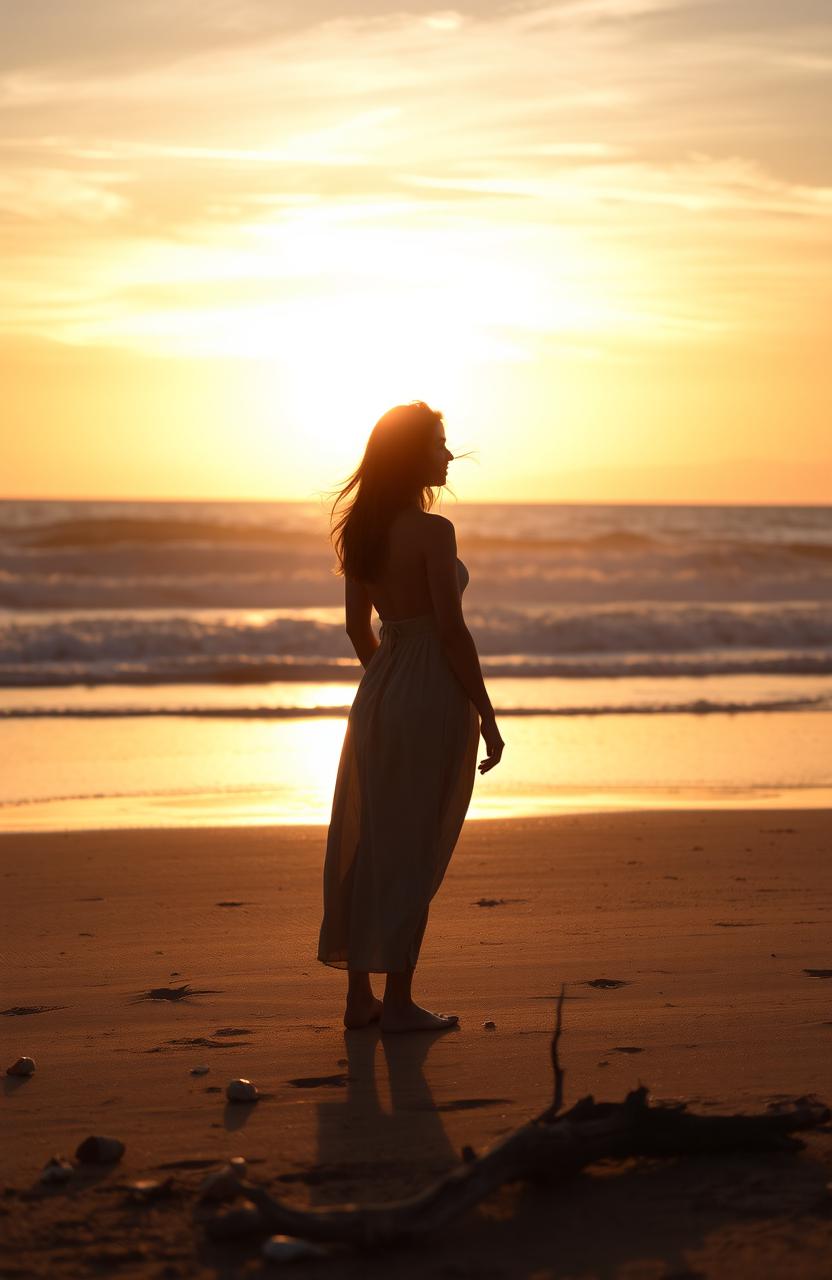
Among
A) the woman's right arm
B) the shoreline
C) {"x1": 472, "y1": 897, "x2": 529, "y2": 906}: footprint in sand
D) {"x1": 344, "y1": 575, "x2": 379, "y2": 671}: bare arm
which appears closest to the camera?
the woman's right arm

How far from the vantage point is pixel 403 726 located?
4164mm

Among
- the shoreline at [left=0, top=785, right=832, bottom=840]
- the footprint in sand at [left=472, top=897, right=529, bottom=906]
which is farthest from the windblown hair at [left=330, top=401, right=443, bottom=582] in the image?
the shoreline at [left=0, top=785, right=832, bottom=840]

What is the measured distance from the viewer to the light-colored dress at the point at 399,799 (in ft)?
13.6

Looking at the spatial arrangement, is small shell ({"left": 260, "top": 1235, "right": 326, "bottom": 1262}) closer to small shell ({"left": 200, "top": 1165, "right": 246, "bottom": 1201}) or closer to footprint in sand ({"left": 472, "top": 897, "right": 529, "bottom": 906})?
small shell ({"left": 200, "top": 1165, "right": 246, "bottom": 1201})

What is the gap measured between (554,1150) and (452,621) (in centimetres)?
167

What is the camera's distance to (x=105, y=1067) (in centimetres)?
379

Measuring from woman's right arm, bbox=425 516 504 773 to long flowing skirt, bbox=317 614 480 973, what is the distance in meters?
0.05

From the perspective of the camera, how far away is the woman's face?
418 centimetres

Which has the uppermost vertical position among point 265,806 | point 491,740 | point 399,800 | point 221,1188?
point 491,740

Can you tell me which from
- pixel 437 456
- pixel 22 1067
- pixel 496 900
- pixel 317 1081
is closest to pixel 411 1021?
pixel 317 1081

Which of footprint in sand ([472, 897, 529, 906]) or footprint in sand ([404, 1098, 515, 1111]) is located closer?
footprint in sand ([404, 1098, 515, 1111])

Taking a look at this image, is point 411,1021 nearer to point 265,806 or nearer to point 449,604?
point 449,604

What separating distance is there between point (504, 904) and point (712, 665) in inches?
459

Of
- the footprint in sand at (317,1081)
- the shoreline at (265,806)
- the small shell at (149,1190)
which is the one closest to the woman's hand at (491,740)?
the footprint in sand at (317,1081)
